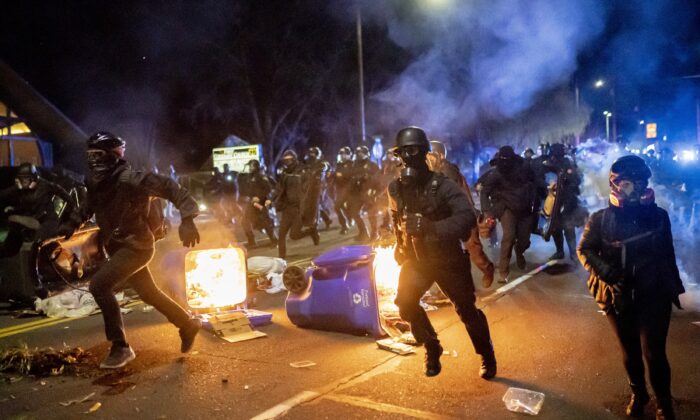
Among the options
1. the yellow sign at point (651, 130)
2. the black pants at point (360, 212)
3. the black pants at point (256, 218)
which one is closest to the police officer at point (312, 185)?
the black pants at point (256, 218)

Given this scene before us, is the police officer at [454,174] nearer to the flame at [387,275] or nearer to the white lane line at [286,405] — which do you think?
the flame at [387,275]

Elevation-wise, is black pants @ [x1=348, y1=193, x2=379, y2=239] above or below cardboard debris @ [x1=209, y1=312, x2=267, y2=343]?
above

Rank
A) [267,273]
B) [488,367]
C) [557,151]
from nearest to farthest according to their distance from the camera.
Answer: [488,367], [267,273], [557,151]

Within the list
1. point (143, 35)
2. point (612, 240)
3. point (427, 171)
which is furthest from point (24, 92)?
point (612, 240)

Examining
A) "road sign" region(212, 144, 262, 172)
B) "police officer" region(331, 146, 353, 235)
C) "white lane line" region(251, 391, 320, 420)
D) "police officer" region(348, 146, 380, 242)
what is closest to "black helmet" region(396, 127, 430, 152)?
"white lane line" region(251, 391, 320, 420)

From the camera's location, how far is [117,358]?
5.02 m

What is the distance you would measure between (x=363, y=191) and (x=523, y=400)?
31.1 feet

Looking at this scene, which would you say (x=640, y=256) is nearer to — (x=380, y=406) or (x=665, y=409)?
(x=665, y=409)

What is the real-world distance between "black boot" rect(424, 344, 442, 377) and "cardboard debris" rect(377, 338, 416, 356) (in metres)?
0.55

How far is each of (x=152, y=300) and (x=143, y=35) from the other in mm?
22523

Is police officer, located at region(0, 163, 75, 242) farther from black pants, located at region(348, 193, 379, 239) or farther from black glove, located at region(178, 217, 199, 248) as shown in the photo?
black pants, located at region(348, 193, 379, 239)

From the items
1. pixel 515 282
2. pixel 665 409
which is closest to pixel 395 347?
pixel 665 409

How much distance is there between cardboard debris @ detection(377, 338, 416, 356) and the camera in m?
5.08

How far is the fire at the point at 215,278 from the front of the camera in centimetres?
631
